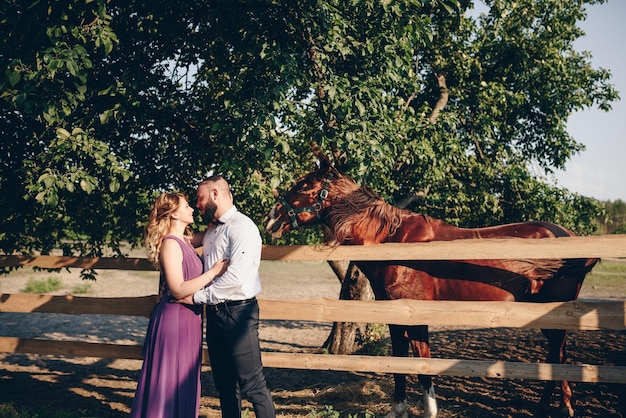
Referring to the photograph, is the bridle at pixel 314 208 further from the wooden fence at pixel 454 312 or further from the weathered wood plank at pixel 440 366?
the weathered wood plank at pixel 440 366

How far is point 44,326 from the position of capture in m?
12.0

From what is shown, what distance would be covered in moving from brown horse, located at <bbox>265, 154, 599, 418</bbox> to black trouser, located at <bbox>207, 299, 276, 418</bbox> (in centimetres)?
147

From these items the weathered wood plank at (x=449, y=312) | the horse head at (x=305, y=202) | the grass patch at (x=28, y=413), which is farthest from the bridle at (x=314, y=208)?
the grass patch at (x=28, y=413)

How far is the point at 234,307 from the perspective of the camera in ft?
11.6

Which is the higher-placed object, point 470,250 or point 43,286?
point 470,250

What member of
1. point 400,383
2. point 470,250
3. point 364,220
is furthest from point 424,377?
point 364,220

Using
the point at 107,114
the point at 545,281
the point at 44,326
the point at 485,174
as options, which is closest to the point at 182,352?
the point at 107,114

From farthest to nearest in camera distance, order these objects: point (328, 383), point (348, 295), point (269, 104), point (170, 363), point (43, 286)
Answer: point (43, 286)
point (348, 295)
point (328, 383)
point (269, 104)
point (170, 363)

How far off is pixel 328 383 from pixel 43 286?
1572 cm

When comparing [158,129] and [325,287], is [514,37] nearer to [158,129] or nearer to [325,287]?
[158,129]

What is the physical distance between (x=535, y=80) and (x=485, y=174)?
6.62 feet

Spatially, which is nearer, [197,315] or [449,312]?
[197,315]

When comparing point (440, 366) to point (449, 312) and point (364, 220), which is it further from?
point (364, 220)

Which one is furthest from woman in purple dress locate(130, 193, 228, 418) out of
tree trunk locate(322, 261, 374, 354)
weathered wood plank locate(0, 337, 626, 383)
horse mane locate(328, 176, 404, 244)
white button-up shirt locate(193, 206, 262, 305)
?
tree trunk locate(322, 261, 374, 354)
